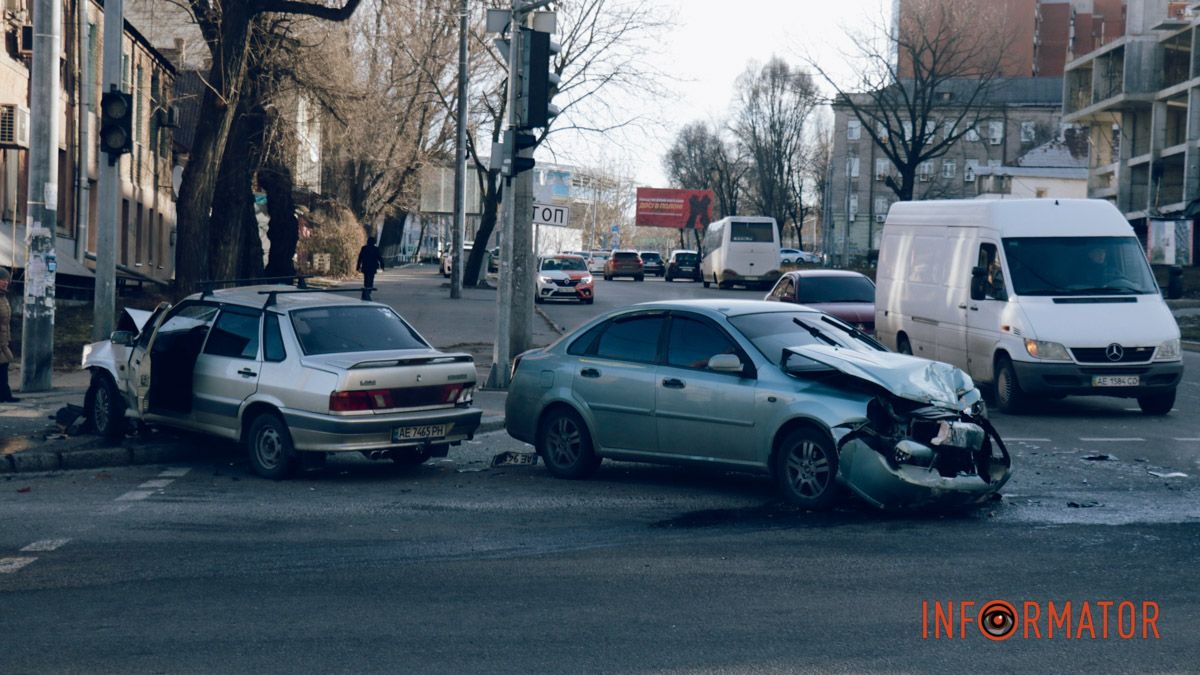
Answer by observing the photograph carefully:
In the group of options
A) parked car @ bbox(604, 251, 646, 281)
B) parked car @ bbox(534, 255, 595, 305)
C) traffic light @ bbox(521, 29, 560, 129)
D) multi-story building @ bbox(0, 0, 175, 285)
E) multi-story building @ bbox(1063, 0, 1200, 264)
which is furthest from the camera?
parked car @ bbox(604, 251, 646, 281)

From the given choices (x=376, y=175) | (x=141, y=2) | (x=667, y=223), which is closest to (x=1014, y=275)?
(x=141, y=2)

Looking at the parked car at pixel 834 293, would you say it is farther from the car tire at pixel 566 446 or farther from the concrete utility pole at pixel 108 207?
the car tire at pixel 566 446

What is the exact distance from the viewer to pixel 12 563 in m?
7.95

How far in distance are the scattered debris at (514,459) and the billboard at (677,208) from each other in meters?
94.0

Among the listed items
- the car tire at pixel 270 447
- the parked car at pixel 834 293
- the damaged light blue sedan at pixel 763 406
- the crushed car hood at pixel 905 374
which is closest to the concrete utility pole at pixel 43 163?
the car tire at pixel 270 447

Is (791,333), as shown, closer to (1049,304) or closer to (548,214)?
(1049,304)

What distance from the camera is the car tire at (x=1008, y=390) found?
15.8 m

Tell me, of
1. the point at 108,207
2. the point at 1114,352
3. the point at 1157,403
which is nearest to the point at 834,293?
the point at 1157,403

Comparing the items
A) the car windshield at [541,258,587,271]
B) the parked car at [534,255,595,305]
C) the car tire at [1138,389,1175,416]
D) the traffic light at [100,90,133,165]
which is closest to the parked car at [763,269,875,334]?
the car tire at [1138,389,1175,416]

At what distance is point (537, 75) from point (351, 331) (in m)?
5.80

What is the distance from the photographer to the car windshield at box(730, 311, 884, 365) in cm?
1027

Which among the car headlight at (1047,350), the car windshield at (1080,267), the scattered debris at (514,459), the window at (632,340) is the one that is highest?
the car windshield at (1080,267)

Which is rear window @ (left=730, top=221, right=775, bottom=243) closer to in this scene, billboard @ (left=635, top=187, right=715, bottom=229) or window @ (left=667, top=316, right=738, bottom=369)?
billboard @ (left=635, top=187, right=715, bottom=229)

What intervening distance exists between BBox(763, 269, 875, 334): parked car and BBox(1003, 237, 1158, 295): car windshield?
638cm
